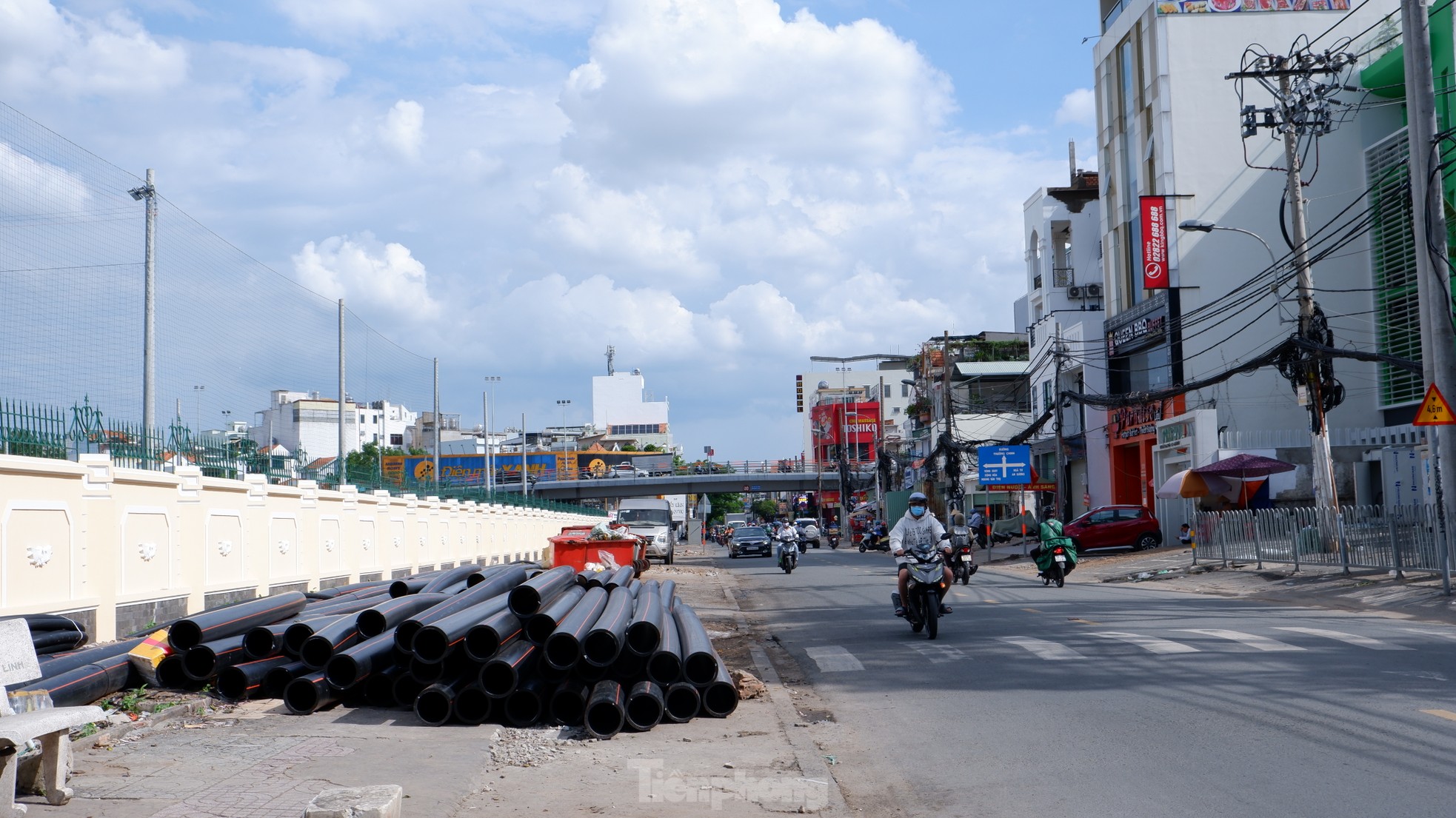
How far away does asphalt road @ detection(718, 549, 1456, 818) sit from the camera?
6.38 m

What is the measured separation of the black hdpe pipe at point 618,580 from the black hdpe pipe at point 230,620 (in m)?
3.23

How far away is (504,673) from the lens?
27.1 ft

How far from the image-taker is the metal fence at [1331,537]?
18.9m

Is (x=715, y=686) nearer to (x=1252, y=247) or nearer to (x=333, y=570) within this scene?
(x=333, y=570)

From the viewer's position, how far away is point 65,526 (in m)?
11.8

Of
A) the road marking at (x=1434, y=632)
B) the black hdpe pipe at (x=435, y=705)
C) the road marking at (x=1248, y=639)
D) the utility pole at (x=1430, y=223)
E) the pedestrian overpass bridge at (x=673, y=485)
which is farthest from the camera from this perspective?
the pedestrian overpass bridge at (x=673, y=485)

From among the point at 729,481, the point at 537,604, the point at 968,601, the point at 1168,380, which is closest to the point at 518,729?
the point at 537,604

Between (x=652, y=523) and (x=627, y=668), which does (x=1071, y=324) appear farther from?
(x=627, y=668)

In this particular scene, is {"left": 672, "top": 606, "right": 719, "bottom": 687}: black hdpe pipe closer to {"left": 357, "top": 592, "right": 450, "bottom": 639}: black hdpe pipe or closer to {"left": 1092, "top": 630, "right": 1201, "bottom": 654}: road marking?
{"left": 357, "top": 592, "right": 450, "bottom": 639}: black hdpe pipe

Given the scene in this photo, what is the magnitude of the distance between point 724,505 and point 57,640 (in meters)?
162

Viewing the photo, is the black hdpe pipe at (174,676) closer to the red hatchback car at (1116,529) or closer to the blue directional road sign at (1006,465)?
the red hatchback car at (1116,529)

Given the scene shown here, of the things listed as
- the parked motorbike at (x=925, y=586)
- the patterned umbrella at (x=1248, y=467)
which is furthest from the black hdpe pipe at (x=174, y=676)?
the patterned umbrella at (x=1248, y=467)

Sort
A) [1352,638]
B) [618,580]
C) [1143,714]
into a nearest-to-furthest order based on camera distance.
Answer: [1143,714], [1352,638], [618,580]

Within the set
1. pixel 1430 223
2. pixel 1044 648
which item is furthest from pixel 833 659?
pixel 1430 223
